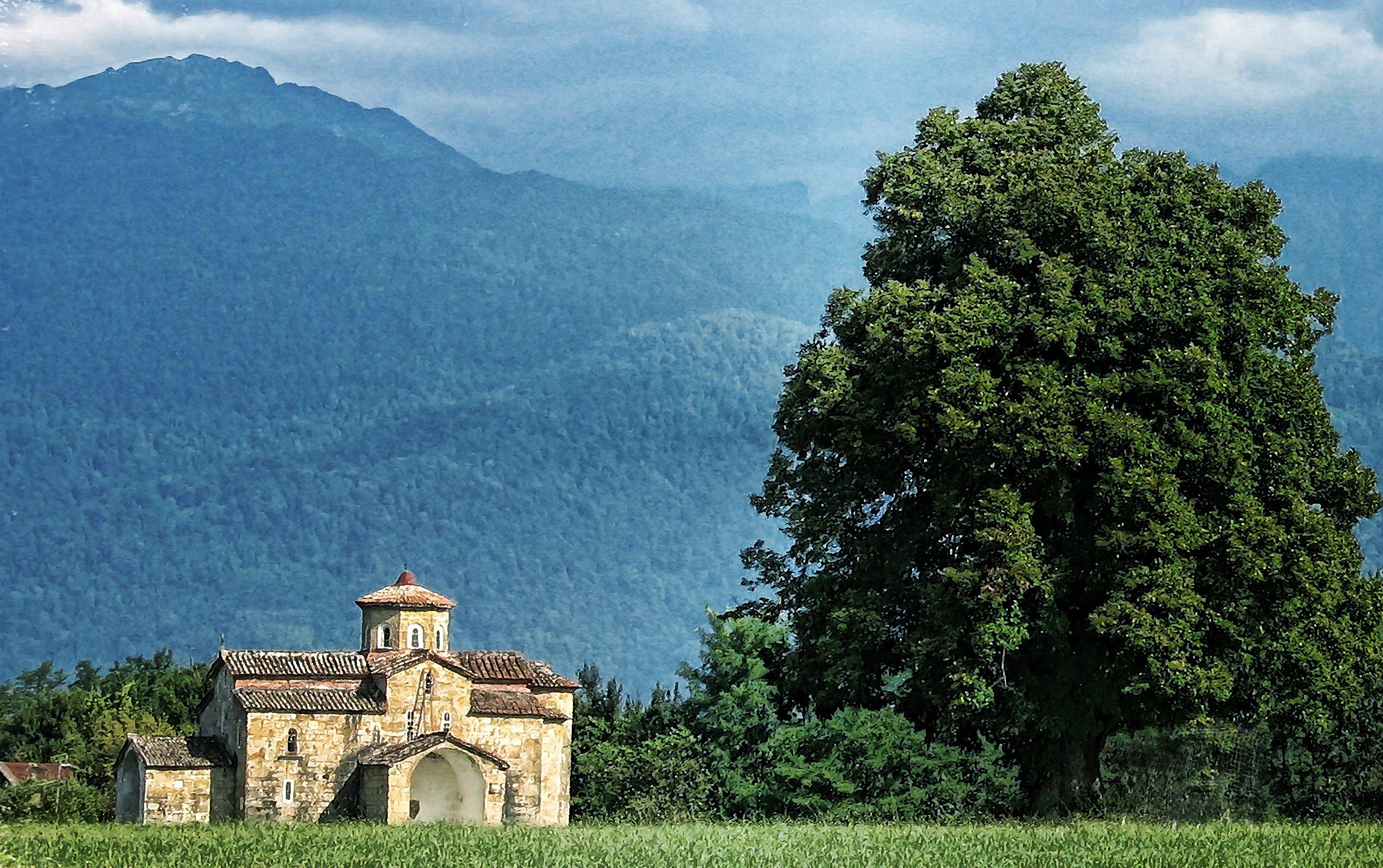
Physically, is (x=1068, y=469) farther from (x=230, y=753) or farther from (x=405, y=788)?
(x=230, y=753)

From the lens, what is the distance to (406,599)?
53.0m

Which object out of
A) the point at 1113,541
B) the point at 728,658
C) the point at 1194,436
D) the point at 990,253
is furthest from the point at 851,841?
the point at 728,658

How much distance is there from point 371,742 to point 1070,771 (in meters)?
24.5

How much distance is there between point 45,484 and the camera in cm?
19412

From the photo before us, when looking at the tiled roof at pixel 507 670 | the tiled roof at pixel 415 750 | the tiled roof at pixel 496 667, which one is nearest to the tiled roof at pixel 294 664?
the tiled roof at pixel 496 667

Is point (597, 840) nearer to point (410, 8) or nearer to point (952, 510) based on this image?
point (952, 510)

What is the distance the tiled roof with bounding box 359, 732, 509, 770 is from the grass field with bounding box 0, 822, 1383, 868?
20979 mm

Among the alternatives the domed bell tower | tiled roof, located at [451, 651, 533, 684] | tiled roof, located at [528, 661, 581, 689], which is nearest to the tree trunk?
tiled roof, located at [528, 661, 581, 689]

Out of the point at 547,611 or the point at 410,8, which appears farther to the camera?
the point at 547,611

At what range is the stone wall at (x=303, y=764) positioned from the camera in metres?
47.0

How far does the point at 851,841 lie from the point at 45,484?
18814 centimetres

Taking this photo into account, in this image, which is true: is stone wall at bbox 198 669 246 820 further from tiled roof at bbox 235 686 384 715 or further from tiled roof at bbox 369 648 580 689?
tiled roof at bbox 369 648 580 689

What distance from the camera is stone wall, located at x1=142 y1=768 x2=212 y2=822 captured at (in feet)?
152

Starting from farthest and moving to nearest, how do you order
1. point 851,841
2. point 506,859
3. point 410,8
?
point 410,8 → point 851,841 → point 506,859
